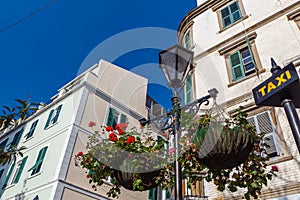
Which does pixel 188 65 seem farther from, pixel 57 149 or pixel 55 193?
pixel 57 149

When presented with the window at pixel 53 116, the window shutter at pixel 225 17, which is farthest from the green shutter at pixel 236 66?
the window at pixel 53 116

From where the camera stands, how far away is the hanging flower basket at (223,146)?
2.66 metres

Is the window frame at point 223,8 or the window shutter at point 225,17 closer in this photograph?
the window frame at point 223,8

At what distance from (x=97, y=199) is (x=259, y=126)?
30.3ft

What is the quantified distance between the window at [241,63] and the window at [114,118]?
30.2 ft

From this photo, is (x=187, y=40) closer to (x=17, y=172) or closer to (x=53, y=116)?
(x=53, y=116)

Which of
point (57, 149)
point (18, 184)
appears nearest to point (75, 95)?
point (57, 149)

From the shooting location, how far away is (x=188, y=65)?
3666mm

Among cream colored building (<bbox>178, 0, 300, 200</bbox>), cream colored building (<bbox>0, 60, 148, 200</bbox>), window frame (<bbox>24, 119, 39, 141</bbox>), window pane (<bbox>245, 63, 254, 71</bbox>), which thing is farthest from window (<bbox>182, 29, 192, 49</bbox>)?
window frame (<bbox>24, 119, 39, 141</bbox>)

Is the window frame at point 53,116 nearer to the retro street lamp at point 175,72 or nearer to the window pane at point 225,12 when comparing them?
the window pane at point 225,12

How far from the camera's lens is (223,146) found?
2.65 m

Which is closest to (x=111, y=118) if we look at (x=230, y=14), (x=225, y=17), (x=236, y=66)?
(x=225, y=17)

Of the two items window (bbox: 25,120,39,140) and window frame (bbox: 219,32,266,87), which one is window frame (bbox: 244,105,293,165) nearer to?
window frame (bbox: 219,32,266,87)

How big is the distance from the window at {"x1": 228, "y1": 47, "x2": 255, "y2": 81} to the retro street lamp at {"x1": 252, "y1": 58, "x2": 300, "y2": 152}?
236 inches
